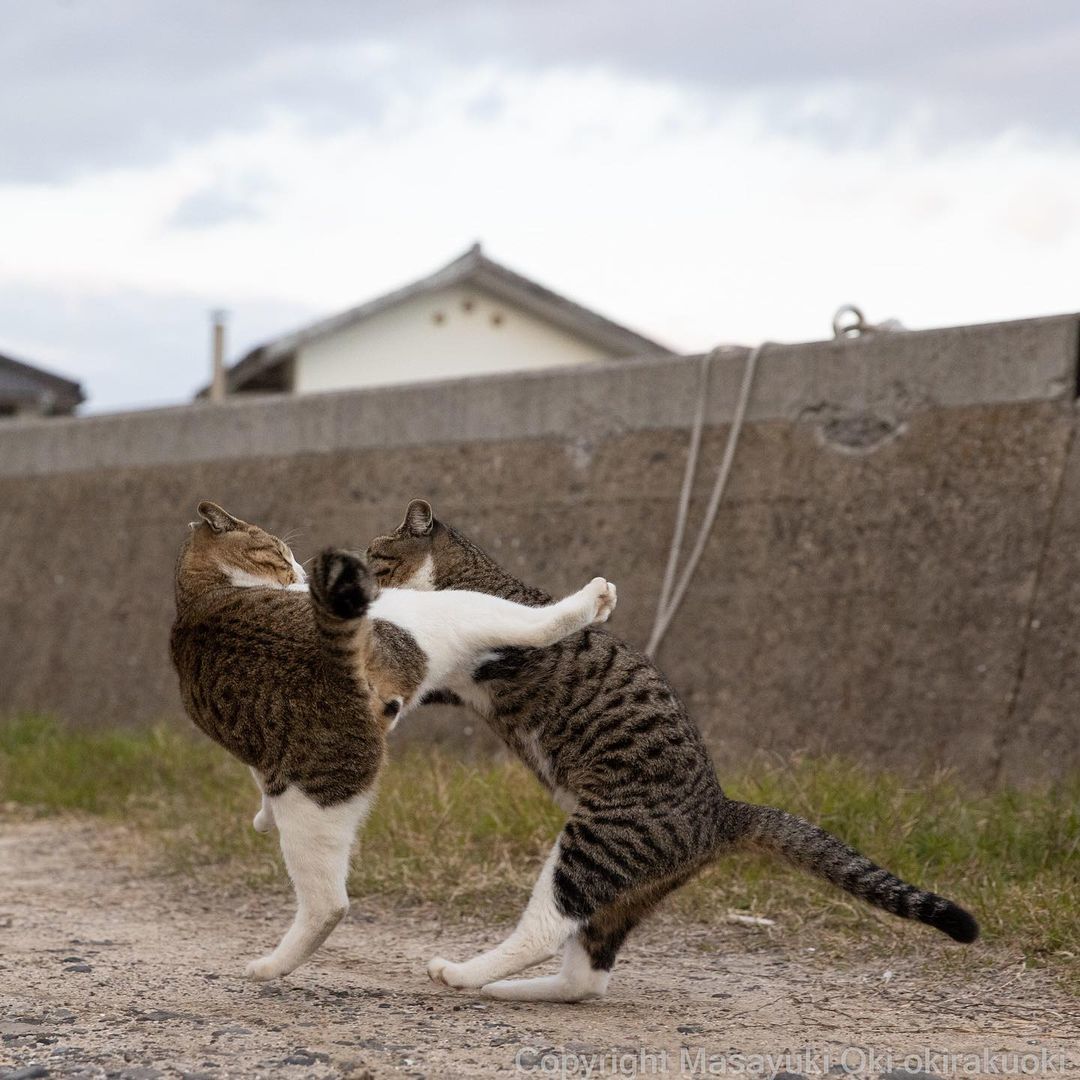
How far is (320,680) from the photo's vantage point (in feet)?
11.6

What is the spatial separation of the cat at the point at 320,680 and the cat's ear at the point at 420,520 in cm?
45

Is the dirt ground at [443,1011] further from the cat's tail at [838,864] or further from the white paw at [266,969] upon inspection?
the cat's tail at [838,864]

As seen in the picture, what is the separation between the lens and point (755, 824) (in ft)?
11.9

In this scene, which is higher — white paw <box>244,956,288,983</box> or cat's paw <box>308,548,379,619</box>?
cat's paw <box>308,548,379,619</box>

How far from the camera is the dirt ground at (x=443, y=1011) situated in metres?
3.03

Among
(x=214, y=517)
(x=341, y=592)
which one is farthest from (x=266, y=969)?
(x=214, y=517)

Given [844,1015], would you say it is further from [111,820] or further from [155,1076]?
[111,820]

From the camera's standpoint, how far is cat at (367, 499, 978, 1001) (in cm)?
350

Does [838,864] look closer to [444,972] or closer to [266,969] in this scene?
[444,972]

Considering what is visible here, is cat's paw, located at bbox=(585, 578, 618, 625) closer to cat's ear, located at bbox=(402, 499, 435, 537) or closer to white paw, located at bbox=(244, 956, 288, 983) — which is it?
cat's ear, located at bbox=(402, 499, 435, 537)

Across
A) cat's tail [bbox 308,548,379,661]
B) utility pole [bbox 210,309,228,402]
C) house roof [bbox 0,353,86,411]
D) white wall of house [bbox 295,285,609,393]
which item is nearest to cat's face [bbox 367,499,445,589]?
cat's tail [bbox 308,548,379,661]

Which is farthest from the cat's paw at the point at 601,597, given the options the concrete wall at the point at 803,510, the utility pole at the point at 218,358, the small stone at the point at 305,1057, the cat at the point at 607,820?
the utility pole at the point at 218,358

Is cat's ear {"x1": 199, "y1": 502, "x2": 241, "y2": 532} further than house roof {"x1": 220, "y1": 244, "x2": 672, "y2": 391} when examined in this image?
No

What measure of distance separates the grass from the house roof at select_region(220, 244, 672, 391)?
1321 cm
